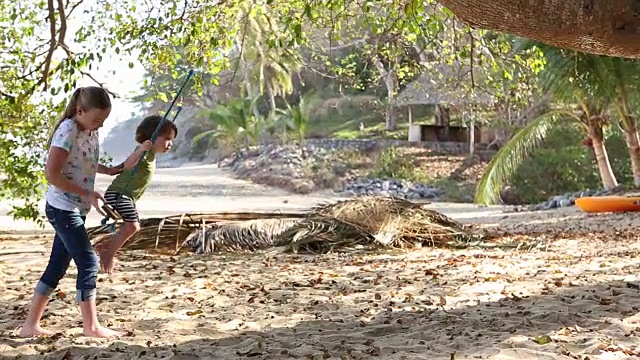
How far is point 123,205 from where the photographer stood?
431 centimetres

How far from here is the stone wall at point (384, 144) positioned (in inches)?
1052

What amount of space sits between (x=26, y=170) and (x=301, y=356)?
186 inches

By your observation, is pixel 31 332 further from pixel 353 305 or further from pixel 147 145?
pixel 353 305

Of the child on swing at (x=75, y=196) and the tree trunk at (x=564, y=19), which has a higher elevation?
the tree trunk at (x=564, y=19)

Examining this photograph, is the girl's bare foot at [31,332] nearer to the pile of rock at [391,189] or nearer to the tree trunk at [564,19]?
the tree trunk at [564,19]

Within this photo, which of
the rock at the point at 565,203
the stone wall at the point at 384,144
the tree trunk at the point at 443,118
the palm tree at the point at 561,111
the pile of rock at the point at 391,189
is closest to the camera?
the palm tree at the point at 561,111

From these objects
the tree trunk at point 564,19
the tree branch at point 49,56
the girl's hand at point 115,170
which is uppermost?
the tree branch at point 49,56

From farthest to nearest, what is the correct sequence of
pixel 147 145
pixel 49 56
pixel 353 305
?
1. pixel 49 56
2. pixel 353 305
3. pixel 147 145

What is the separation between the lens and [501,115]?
2455cm

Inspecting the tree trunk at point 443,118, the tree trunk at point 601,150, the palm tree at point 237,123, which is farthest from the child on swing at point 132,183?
the palm tree at point 237,123

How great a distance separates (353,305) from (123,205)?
1526mm

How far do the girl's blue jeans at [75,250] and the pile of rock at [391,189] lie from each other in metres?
18.1

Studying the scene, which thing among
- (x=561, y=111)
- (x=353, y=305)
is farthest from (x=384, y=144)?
(x=353, y=305)

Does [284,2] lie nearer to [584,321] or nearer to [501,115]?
[584,321]
